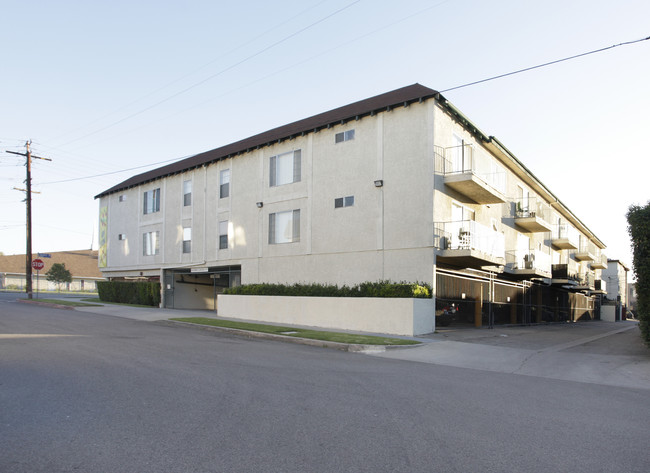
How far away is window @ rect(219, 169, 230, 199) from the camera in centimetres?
2673

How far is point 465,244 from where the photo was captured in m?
18.7

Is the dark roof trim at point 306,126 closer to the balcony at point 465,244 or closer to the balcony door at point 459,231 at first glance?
the balcony door at point 459,231

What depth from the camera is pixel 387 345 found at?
13.6m

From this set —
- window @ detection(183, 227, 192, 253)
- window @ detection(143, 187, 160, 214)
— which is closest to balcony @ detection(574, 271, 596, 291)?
window @ detection(183, 227, 192, 253)

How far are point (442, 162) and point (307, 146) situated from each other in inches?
257

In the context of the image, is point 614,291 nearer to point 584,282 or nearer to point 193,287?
point 584,282

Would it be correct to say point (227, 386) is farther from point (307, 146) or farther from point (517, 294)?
point (517, 294)

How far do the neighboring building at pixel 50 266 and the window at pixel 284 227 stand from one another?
137ft

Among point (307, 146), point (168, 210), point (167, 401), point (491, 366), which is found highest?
point (307, 146)

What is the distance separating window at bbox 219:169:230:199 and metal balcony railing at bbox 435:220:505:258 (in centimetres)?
1252

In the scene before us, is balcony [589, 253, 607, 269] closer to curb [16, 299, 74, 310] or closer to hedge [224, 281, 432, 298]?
hedge [224, 281, 432, 298]

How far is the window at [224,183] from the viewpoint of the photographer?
26734mm

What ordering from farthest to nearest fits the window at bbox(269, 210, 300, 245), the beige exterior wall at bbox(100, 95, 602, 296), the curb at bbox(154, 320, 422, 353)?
the window at bbox(269, 210, 300, 245)
the beige exterior wall at bbox(100, 95, 602, 296)
the curb at bbox(154, 320, 422, 353)

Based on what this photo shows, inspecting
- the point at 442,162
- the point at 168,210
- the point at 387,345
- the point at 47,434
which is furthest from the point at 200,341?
the point at 168,210
